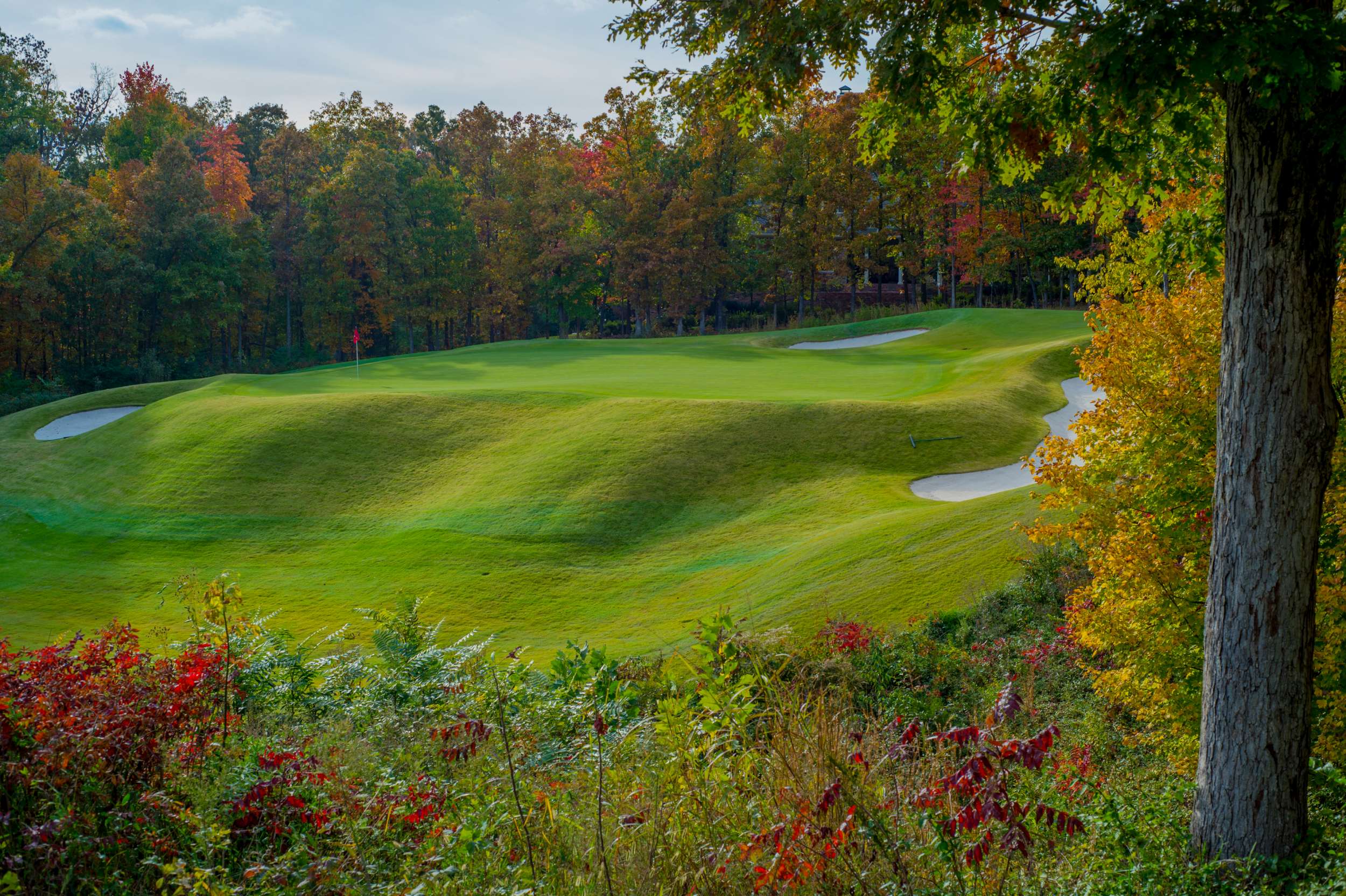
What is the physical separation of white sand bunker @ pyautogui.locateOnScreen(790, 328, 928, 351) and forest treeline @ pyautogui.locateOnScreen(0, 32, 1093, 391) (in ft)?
26.0

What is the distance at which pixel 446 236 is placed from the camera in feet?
181

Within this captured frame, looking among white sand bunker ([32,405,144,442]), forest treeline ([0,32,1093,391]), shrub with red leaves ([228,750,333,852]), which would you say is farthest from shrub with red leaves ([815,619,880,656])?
forest treeline ([0,32,1093,391])

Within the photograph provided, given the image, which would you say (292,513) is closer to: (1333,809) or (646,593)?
(646,593)

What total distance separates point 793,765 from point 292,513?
1538 cm

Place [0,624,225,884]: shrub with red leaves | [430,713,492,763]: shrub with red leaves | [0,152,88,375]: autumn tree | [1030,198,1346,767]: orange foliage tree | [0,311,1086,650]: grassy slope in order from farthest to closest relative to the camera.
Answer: [0,152,88,375]: autumn tree, [0,311,1086,650]: grassy slope, [1030,198,1346,767]: orange foliage tree, [430,713,492,763]: shrub with red leaves, [0,624,225,884]: shrub with red leaves

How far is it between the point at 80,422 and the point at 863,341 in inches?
1010

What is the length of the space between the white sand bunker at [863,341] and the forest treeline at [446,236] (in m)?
7.92

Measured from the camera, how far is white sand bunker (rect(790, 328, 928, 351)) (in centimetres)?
3544

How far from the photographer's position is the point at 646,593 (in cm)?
1315

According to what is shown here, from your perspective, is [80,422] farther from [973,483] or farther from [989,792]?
[989,792]

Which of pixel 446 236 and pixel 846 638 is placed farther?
pixel 446 236

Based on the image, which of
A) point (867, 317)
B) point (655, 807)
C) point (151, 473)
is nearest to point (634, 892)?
point (655, 807)


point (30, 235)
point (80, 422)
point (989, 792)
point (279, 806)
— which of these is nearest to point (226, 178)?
point (30, 235)

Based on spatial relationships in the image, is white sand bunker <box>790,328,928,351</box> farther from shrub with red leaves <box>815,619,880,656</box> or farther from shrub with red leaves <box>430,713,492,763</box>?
shrub with red leaves <box>430,713,492,763</box>
